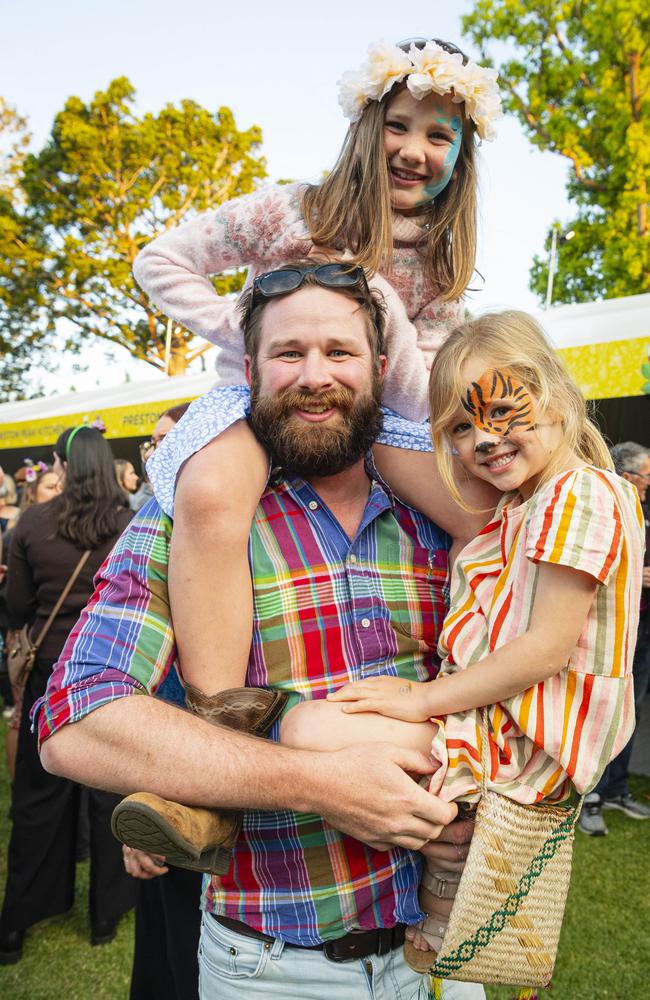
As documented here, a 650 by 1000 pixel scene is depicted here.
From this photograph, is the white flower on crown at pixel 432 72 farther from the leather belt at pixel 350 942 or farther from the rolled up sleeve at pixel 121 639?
the leather belt at pixel 350 942

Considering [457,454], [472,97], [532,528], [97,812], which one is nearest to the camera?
[532,528]

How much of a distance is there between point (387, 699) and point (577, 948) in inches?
131

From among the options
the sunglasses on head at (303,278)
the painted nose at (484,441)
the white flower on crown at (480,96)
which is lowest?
the painted nose at (484,441)

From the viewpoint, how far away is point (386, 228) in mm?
2008

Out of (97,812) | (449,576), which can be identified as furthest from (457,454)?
(97,812)

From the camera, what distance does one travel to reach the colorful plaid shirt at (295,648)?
154 centimetres

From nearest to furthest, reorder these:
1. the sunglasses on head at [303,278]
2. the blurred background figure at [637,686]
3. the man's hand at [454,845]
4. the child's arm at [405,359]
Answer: the man's hand at [454,845] < the sunglasses on head at [303,278] < the child's arm at [405,359] < the blurred background figure at [637,686]

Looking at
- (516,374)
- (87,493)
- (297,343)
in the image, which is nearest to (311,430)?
(297,343)

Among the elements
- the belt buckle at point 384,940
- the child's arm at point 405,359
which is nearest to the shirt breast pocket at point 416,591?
the child's arm at point 405,359

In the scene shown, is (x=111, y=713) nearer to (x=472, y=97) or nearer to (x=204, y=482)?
(x=204, y=482)

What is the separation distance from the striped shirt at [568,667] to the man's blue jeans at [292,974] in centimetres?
46

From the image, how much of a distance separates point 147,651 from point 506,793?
0.77 metres

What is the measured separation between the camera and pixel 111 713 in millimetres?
1415

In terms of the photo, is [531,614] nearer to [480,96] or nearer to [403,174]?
[403,174]
